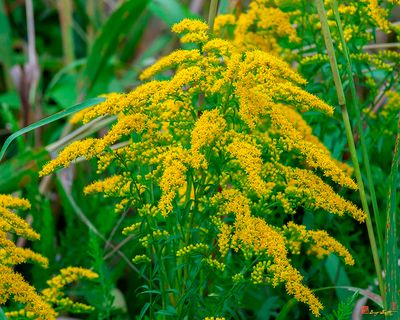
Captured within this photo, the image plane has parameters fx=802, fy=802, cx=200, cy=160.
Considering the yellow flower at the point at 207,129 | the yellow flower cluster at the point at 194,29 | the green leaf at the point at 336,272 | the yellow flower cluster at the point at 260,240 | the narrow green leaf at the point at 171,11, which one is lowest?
the green leaf at the point at 336,272

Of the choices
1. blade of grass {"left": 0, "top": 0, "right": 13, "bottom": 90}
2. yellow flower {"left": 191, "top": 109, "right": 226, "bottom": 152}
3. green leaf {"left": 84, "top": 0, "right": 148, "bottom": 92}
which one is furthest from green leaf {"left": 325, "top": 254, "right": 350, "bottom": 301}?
blade of grass {"left": 0, "top": 0, "right": 13, "bottom": 90}

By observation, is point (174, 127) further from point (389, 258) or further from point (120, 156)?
point (389, 258)

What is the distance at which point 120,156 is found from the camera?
2.38 meters

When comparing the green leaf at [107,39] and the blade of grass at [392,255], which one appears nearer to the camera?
the blade of grass at [392,255]

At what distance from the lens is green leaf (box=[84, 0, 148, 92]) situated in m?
4.48

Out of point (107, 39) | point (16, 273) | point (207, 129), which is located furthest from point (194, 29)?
point (107, 39)

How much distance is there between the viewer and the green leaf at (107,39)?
14.7ft

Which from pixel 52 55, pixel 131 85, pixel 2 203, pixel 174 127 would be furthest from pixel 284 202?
pixel 52 55

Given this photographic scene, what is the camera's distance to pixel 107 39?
4.54m

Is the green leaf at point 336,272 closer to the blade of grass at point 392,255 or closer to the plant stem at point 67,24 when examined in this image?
the blade of grass at point 392,255

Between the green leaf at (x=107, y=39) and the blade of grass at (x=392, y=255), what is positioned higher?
the green leaf at (x=107, y=39)

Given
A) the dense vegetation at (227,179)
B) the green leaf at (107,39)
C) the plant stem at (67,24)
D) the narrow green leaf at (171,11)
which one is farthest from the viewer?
the plant stem at (67,24)

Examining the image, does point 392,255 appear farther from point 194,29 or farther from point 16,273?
point 16,273

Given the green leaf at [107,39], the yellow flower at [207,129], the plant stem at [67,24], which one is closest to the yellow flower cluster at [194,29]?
the yellow flower at [207,129]
